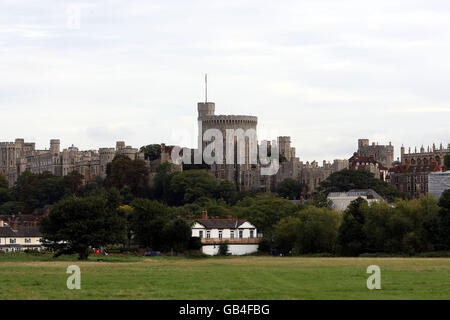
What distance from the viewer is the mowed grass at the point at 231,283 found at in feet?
146

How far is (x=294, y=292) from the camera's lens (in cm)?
4559

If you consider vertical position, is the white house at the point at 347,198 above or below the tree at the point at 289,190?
below

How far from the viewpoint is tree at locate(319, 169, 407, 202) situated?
183 m

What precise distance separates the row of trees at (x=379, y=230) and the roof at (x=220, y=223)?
40.9 feet

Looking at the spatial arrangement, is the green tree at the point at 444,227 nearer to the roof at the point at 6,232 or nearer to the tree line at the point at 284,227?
the tree line at the point at 284,227

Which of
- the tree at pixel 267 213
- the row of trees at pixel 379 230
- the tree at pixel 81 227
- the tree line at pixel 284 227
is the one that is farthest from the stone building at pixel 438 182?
the tree at pixel 81 227

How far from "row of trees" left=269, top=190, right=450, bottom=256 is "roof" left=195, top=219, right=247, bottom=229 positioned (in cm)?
1247

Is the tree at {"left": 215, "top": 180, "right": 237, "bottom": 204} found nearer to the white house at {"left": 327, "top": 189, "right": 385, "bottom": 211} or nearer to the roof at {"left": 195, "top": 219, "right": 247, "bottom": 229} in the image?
the white house at {"left": 327, "top": 189, "right": 385, "bottom": 211}

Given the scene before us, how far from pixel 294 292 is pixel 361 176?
464ft

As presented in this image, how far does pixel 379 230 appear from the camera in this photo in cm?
9250

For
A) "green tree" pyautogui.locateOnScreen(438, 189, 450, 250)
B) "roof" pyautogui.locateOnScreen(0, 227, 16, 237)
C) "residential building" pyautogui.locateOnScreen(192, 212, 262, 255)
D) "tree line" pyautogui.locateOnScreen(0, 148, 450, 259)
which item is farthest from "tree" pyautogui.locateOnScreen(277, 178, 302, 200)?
"green tree" pyautogui.locateOnScreen(438, 189, 450, 250)

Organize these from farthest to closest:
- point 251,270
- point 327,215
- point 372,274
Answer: point 327,215 < point 251,270 < point 372,274
